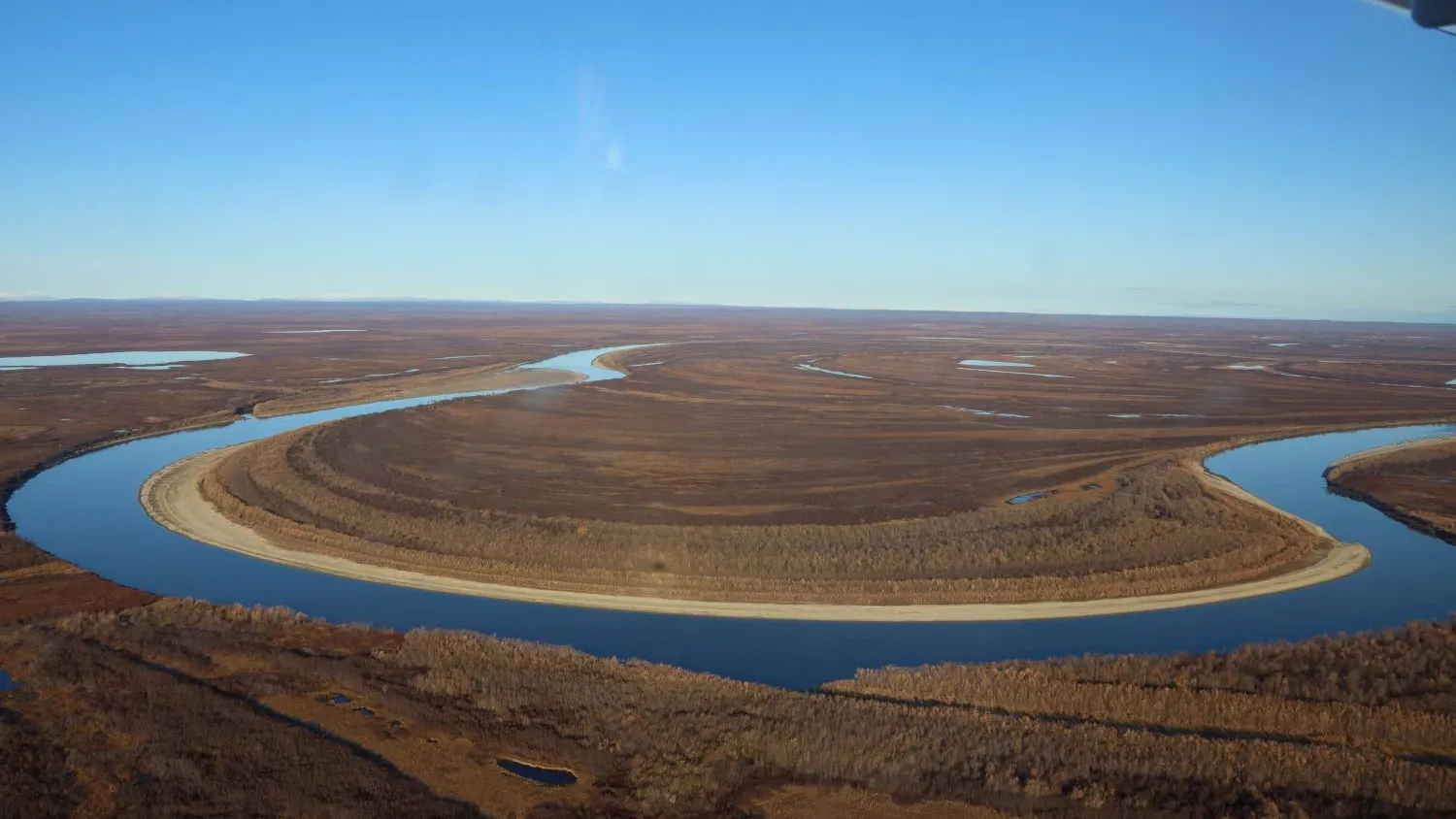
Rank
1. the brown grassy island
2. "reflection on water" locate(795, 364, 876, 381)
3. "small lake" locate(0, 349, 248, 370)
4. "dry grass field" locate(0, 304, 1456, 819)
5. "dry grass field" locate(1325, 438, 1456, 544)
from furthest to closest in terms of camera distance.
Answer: "small lake" locate(0, 349, 248, 370)
"reflection on water" locate(795, 364, 876, 381)
"dry grass field" locate(1325, 438, 1456, 544)
the brown grassy island
"dry grass field" locate(0, 304, 1456, 819)

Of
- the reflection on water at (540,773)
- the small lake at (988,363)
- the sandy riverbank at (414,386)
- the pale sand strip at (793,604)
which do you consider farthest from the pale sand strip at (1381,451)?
the sandy riverbank at (414,386)

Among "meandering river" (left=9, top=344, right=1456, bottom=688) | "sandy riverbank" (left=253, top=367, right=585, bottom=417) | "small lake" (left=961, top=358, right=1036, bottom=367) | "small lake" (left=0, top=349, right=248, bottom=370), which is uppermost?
"small lake" (left=0, top=349, right=248, bottom=370)

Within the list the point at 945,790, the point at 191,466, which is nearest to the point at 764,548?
the point at 945,790

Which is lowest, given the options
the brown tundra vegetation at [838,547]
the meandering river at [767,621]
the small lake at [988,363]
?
the meandering river at [767,621]

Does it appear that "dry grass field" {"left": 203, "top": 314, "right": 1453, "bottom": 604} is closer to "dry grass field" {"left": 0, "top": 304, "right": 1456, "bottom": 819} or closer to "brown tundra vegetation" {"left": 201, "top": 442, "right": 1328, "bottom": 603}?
"brown tundra vegetation" {"left": 201, "top": 442, "right": 1328, "bottom": 603}

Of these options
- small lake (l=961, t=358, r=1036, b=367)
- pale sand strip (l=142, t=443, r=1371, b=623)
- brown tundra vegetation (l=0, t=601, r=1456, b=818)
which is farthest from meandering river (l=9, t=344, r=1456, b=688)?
small lake (l=961, t=358, r=1036, b=367)

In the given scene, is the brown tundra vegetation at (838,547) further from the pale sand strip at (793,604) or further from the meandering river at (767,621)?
the meandering river at (767,621)

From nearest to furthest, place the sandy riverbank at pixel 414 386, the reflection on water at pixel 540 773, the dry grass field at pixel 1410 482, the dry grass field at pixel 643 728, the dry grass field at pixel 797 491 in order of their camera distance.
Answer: the dry grass field at pixel 643 728 < the reflection on water at pixel 540 773 < the dry grass field at pixel 797 491 < the dry grass field at pixel 1410 482 < the sandy riverbank at pixel 414 386

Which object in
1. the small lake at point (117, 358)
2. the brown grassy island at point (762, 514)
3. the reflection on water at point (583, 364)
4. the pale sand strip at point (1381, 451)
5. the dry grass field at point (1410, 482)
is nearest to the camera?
the brown grassy island at point (762, 514)

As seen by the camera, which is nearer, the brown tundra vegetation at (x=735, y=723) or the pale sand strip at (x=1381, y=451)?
the brown tundra vegetation at (x=735, y=723)
